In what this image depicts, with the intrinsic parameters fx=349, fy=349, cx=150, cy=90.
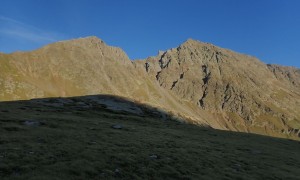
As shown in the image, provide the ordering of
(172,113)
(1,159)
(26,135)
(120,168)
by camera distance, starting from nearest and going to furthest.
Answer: (1,159) < (120,168) < (26,135) < (172,113)

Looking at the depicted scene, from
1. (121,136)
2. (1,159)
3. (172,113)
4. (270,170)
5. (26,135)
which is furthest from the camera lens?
(172,113)

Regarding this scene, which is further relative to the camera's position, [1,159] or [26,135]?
[26,135]

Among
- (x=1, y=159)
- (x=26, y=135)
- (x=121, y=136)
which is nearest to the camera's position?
(x=1, y=159)

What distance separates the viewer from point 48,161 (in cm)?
3553

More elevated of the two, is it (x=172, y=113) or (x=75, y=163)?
(x=172, y=113)

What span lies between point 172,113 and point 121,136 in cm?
8173

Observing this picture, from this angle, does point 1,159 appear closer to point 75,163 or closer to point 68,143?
point 75,163

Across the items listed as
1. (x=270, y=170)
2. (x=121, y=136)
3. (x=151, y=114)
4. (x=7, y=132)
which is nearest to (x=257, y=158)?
(x=270, y=170)

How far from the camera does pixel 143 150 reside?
4919 cm

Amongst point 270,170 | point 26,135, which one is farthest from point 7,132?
point 270,170

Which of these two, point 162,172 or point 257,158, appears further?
point 257,158

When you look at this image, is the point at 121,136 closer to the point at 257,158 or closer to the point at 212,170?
the point at 212,170

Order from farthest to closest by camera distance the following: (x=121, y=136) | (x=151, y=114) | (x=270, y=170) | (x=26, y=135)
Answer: (x=151, y=114) → (x=121, y=136) → (x=270, y=170) → (x=26, y=135)

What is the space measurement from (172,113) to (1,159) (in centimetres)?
10892
